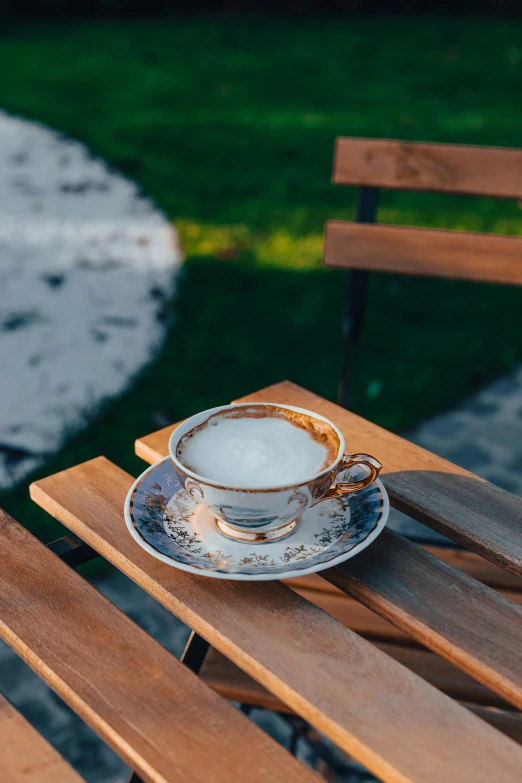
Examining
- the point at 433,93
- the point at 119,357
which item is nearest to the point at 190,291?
the point at 119,357

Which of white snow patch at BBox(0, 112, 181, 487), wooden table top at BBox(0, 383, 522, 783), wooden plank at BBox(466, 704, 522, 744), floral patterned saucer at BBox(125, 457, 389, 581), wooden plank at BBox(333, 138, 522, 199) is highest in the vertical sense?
wooden plank at BBox(333, 138, 522, 199)

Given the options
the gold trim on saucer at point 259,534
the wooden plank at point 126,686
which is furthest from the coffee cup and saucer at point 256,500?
the wooden plank at point 126,686

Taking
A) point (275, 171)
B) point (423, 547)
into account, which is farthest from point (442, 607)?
point (275, 171)

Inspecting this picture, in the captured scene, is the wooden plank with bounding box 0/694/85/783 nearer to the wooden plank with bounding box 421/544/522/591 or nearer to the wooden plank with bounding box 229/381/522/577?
the wooden plank with bounding box 229/381/522/577

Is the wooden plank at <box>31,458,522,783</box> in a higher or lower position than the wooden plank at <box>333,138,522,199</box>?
lower

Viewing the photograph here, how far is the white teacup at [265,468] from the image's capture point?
0.99 m

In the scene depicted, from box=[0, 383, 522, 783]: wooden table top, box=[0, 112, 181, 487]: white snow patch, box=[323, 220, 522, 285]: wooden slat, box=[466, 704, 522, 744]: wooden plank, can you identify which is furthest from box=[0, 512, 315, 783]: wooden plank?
box=[0, 112, 181, 487]: white snow patch

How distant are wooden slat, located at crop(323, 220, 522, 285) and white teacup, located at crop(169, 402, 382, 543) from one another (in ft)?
3.81

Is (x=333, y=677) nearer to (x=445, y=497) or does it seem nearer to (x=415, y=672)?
(x=445, y=497)

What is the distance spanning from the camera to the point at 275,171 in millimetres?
5375

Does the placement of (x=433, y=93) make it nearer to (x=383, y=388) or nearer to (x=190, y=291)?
(x=190, y=291)

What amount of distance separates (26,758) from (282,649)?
0.28 meters

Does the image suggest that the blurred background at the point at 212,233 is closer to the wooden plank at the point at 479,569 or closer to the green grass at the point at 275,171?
the green grass at the point at 275,171

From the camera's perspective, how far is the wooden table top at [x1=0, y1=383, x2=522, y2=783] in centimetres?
84
